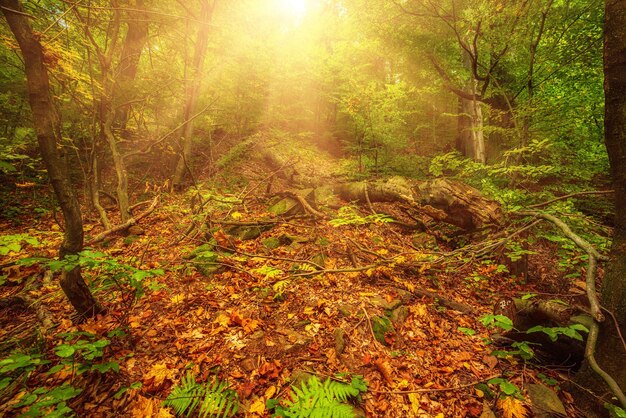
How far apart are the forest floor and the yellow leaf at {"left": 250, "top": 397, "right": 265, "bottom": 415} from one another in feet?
0.05

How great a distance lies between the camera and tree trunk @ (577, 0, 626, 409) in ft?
7.69

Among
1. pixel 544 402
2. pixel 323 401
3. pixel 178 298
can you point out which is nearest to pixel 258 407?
pixel 323 401

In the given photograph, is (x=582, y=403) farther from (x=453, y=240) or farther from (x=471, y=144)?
(x=471, y=144)

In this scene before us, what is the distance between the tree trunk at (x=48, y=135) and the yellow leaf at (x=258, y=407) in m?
2.64

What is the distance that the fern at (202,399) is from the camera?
8.00ft

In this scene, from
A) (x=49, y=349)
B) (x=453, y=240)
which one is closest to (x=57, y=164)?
(x=49, y=349)

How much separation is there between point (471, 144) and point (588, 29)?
461cm

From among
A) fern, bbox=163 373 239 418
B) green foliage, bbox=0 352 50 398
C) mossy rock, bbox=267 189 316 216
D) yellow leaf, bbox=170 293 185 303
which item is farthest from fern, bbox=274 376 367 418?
mossy rock, bbox=267 189 316 216

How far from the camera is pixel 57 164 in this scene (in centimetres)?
306

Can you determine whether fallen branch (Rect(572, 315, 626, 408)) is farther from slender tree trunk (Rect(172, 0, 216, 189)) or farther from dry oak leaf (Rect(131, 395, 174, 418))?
slender tree trunk (Rect(172, 0, 216, 189))

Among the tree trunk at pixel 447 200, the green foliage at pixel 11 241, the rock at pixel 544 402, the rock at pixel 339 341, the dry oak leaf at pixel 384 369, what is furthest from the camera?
the tree trunk at pixel 447 200

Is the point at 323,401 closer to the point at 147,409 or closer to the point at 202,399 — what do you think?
the point at 202,399

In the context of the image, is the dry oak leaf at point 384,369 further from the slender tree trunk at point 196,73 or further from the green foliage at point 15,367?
the slender tree trunk at point 196,73

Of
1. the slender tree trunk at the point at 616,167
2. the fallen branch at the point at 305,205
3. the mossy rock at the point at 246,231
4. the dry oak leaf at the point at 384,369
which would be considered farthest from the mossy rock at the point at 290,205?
the slender tree trunk at the point at 616,167
